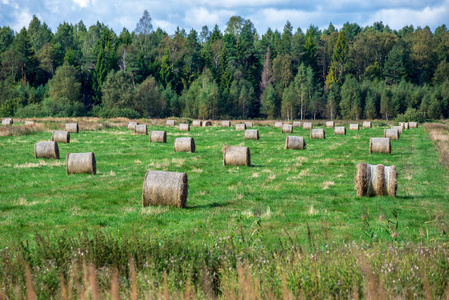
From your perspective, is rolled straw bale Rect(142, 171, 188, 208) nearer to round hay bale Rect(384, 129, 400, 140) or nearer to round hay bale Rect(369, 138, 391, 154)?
round hay bale Rect(369, 138, 391, 154)

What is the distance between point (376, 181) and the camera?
14625 millimetres

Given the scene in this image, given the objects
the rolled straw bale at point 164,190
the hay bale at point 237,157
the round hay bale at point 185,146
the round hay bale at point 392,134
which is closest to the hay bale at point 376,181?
the rolled straw bale at point 164,190

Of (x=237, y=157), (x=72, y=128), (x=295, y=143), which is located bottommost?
(x=237, y=157)

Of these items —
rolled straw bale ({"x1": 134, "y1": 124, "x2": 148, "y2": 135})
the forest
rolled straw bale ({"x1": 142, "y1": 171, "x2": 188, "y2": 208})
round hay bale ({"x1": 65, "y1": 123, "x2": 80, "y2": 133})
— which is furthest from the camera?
the forest

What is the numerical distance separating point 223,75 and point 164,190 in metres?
115

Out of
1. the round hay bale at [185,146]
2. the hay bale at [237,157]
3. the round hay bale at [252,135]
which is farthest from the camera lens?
the round hay bale at [252,135]

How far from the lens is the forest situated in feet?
331

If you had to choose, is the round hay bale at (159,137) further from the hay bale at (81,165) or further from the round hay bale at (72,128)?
the hay bale at (81,165)

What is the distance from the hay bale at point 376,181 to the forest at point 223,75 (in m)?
77.6

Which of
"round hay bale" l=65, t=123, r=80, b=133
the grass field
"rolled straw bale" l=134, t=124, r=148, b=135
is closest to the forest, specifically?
"round hay bale" l=65, t=123, r=80, b=133

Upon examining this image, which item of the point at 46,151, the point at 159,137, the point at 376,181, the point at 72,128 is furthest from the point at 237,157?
the point at 72,128

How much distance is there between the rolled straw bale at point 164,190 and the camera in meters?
13.0

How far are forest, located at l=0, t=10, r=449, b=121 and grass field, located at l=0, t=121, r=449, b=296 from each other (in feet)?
224

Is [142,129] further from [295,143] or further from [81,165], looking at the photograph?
[81,165]
